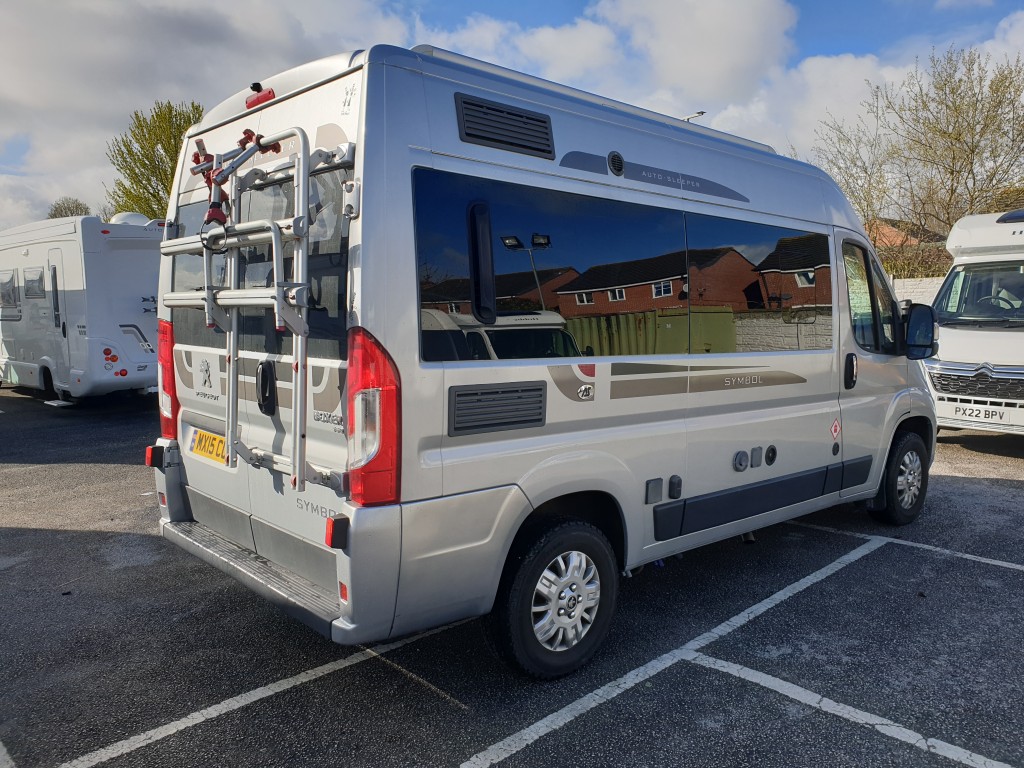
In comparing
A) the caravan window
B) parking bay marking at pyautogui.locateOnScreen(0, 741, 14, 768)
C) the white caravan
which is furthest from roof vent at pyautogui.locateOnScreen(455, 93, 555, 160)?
the caravan window

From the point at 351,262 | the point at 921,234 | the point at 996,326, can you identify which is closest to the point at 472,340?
the point at 351,262

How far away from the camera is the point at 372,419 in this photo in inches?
114

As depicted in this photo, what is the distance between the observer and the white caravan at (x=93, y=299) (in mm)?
10688

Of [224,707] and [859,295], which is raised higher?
[859,295]

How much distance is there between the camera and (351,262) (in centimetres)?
289

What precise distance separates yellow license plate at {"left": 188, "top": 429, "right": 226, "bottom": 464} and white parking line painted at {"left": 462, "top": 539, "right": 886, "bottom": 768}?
1.89m

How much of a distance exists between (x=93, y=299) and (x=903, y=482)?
33.1 feet

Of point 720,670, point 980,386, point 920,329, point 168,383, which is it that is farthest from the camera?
point 980,386

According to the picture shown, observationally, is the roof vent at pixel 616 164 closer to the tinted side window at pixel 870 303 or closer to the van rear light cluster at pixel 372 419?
the van rear light cluster at pixel 372 419

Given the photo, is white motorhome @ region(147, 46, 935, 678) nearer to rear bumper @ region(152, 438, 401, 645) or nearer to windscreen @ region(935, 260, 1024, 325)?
rear bumper @ region(152, 438, 401, 645)

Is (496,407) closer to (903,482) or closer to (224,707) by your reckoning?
(224,707)

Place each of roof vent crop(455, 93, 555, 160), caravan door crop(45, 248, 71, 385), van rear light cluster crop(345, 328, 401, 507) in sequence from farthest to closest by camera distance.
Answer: caravan door crop(45, 248, 71, 385), roof vent crop(455, 93, 555, 160), van rear light cluster crop(345, 328, 401, 507)

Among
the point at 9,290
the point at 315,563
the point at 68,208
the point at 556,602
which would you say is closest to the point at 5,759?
the point at 315,563

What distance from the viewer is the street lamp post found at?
3328 mm
